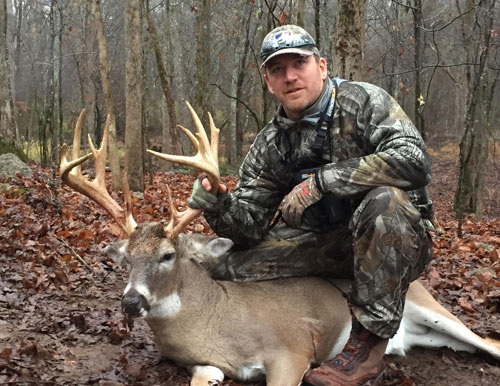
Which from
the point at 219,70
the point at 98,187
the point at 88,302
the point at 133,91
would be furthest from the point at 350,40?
the point at 219,70

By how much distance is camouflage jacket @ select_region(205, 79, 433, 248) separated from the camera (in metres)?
3.49

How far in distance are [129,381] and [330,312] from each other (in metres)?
1.36

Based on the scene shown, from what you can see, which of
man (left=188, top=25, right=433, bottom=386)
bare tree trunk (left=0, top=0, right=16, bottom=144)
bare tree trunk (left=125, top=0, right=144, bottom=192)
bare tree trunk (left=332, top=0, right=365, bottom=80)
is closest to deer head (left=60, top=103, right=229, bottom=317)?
man (left=188, top=25, right=433, bottom=386)

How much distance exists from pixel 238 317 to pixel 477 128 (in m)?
10.4

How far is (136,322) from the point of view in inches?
179

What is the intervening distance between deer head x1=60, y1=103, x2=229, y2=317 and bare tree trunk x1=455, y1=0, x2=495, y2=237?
5.89 m

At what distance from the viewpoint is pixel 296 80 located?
391cm

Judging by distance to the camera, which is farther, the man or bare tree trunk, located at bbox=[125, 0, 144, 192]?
bare tree trunk, located at bbox=[125, 0, 144, 192]

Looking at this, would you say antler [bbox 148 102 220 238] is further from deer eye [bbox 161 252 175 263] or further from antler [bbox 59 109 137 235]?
antler [bbox 59 109 137 235]

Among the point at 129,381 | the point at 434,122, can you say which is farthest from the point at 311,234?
the point at 434,122

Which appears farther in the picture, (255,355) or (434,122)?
(434,122)

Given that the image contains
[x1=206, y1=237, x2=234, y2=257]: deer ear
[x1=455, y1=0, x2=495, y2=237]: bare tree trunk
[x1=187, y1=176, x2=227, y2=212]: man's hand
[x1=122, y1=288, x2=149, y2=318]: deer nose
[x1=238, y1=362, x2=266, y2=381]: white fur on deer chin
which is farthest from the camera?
[x1=455, y1=0, x2=495, y2=237]: bare tree trunk

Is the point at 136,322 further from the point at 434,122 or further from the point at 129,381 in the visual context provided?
the point at 434,122

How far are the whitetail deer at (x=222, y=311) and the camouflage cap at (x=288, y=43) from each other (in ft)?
2.21
